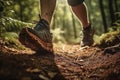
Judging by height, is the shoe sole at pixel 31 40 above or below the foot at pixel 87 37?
above

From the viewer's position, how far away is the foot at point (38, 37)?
10.5ft

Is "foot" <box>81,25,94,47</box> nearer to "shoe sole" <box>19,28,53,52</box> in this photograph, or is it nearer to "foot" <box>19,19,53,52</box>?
"foot" <box>19,19,53,52</box>

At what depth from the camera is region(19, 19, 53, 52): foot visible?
10.5 feet

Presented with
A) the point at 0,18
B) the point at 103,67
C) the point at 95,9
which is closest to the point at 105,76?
the point at 103,67

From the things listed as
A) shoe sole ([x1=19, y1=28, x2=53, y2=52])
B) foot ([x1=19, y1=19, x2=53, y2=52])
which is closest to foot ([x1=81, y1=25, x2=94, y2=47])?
foot ([x1=19, y1=19, x2=53, y2=52])

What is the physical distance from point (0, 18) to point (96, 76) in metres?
2.46

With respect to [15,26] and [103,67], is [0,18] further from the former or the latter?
[103,67]

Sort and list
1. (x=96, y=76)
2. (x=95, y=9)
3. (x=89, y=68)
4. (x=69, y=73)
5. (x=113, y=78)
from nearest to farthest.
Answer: (x=113, y=78)
(x=96, y=76)
(x=69, y=73)
(x=89, y=68)
(x=95, y=9)

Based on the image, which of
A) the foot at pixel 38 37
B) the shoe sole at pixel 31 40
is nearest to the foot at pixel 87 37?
the foot at pixel 38 37

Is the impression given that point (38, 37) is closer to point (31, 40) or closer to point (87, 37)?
point (31, 40)

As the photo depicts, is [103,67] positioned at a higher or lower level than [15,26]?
lower

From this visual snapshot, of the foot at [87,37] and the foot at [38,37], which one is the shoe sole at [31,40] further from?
the foot at [87,37]

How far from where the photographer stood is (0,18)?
418 cm

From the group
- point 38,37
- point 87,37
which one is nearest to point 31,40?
point 38,37
